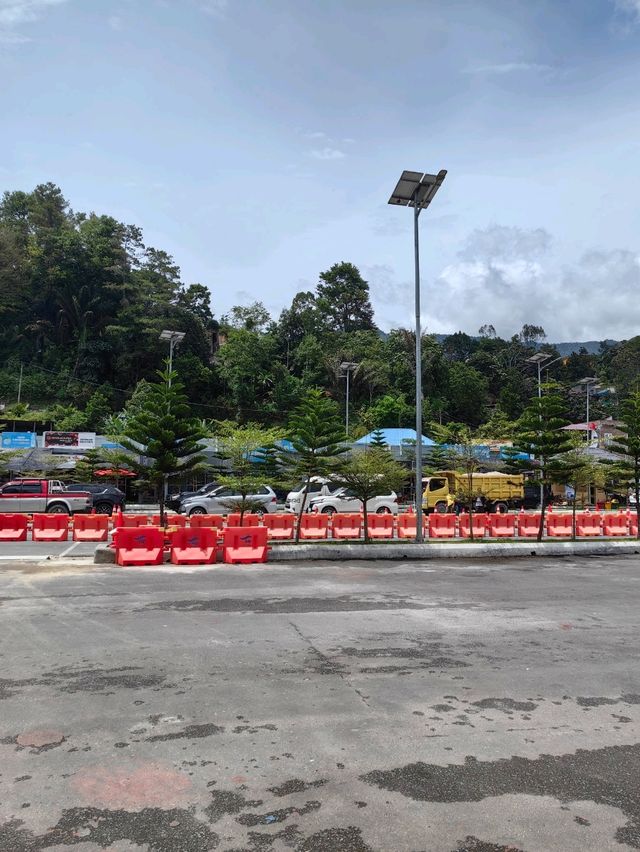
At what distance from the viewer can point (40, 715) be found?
5133 mm

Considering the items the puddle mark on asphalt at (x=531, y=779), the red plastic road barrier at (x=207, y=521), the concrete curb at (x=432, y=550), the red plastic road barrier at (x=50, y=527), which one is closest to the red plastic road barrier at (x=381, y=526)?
the concrete curb at (x=432, y=550)

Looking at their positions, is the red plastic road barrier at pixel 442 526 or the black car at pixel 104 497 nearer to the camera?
the red plastic road barrier at pixel 442 526

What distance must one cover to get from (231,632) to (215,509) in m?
20.3

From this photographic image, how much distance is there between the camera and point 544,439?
1906 centimetres

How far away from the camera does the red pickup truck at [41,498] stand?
25453 millimetres

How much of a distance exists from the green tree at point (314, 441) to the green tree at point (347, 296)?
63.4 meters

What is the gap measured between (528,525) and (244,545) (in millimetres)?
10979

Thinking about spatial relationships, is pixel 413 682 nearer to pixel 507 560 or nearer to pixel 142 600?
pixel 142 600

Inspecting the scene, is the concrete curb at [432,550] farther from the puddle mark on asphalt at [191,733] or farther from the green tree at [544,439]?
the puddle mark on asphalt at [191,733]

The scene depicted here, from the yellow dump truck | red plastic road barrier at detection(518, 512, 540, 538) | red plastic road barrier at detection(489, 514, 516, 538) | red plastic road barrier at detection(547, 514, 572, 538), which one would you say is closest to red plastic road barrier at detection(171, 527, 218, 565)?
red plastic road barrier at detection(489, 514, 516, 538)

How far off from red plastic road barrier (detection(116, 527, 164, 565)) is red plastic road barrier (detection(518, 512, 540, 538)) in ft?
40.6

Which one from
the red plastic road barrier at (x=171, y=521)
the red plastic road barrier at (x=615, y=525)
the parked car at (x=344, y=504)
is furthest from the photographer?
the parked car at (x=344, y=504)

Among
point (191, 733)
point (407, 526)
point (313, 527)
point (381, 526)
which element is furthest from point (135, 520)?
point (191, 733)

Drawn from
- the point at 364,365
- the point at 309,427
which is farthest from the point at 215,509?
the point at 364,365
